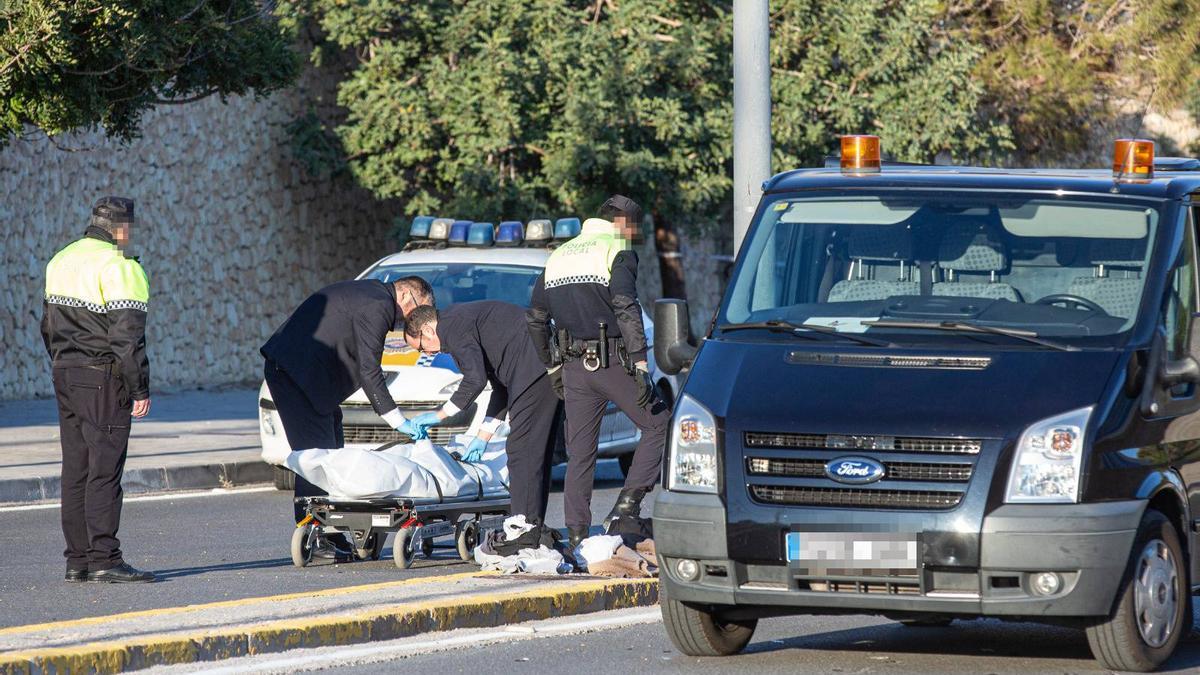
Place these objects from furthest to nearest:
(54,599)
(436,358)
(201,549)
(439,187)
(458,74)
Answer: (439,187), (458,74), (436,358), (201,549), (54,599)

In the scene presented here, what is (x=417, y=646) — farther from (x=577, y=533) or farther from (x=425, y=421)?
(x=425, y=421)

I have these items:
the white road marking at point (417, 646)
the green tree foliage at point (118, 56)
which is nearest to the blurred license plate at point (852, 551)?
the white road marking at point (417, 646)

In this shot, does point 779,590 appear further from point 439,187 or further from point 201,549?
point 439,187

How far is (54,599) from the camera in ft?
27.7

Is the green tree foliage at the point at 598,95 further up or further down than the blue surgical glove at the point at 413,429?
further up

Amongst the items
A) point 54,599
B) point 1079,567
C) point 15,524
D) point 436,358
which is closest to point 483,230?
point 436,358

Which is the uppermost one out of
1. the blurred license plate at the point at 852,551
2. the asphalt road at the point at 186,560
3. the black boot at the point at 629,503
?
the blurred license plate at the point at 852,551

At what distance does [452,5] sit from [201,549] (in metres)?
13.0

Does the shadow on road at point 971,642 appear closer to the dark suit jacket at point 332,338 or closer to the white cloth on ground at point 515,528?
the white cloth on ground at point 515,528

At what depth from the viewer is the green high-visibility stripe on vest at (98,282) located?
8.87m

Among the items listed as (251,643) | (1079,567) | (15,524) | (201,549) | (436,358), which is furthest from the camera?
(436,358)

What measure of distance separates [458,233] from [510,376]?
4.79m

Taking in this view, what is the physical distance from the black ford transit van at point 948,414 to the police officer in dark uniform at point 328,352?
2401 millimetres

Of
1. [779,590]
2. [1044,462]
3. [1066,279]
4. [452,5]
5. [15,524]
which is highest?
[452,5]
